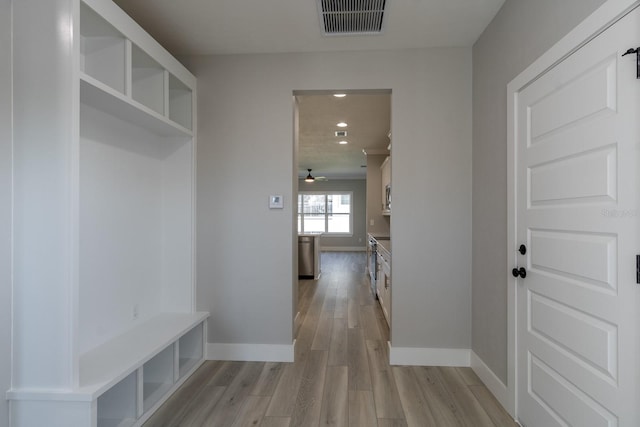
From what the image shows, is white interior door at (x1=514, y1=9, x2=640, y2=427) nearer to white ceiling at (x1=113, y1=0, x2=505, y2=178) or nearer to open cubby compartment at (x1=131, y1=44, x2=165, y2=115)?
white ceiling at (x1=113, y1=0, x2=505, y2=178)

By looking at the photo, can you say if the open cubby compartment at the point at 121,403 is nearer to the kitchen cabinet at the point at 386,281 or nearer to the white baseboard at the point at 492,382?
the kitchen cabinet at the point at 386,281

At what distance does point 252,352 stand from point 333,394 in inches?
33.6

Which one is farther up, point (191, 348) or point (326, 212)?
point (326, 212)

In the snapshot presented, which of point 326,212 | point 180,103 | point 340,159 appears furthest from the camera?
point 326,212

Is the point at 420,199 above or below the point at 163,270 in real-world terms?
above

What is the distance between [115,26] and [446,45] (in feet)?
7.63

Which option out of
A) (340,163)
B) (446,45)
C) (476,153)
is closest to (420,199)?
(476,153)

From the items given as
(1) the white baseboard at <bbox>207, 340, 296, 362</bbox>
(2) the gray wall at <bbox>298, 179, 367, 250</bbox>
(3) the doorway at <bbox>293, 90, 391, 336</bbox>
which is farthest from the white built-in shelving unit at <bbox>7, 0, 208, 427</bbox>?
(2) the gray wall at <bbox>298, 179, 367, 250</bbox>

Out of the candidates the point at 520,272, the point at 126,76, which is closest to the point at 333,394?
the point at 520,272

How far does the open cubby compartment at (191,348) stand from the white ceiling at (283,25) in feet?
7.59

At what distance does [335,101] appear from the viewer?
3869 mm

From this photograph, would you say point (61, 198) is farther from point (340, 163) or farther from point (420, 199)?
point (340, 163)

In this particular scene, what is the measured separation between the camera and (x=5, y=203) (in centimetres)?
154

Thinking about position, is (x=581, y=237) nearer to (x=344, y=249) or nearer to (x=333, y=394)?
(x=333, y=394)
